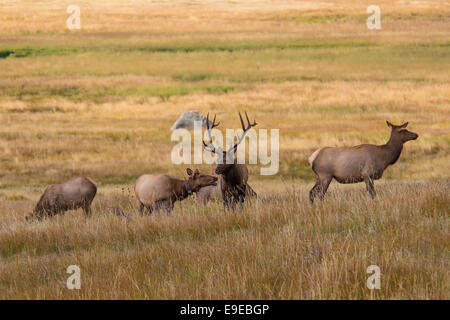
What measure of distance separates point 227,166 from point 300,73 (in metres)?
68.3

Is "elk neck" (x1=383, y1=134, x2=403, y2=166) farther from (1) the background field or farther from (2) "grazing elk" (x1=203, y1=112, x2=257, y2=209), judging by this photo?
(2) "grazing elk" (x1=203, y1=112, x2=257, y2=209)

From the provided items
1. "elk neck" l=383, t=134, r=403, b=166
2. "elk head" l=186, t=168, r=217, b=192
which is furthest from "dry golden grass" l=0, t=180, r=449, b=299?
"elk head" l=186, t=168, r=217, b=192

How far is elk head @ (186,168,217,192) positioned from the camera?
1373 cm

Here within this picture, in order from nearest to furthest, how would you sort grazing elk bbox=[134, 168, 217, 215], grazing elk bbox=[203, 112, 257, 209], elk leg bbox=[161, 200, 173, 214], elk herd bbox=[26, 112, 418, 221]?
grazing elk bbox=[203, 112, 257, 209] < elk herd bbox=[26, 112, 418, 221] < grazing elk bbox=[134, 168, 217, 215] < elk leg bbox=[161, 200, 173, 214]

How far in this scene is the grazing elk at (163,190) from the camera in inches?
544

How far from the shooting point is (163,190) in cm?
1427

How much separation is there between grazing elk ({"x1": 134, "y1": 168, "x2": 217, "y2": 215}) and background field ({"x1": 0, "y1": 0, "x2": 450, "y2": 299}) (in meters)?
0.40

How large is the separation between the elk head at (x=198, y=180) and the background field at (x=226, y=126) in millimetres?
1313

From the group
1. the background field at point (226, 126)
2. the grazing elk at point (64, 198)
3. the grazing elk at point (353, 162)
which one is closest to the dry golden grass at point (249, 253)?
the background field at point (226, 126)

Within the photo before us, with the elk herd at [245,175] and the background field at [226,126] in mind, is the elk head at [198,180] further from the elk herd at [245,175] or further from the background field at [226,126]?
the background field at [226,126]

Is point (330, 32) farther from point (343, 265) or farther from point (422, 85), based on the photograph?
point (343, 265)

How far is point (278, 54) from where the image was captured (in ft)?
307

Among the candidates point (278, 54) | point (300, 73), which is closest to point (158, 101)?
point (300, 73)

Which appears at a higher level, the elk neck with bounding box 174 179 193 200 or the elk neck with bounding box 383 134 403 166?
the elk neck with bounding box 383 134 403 166
